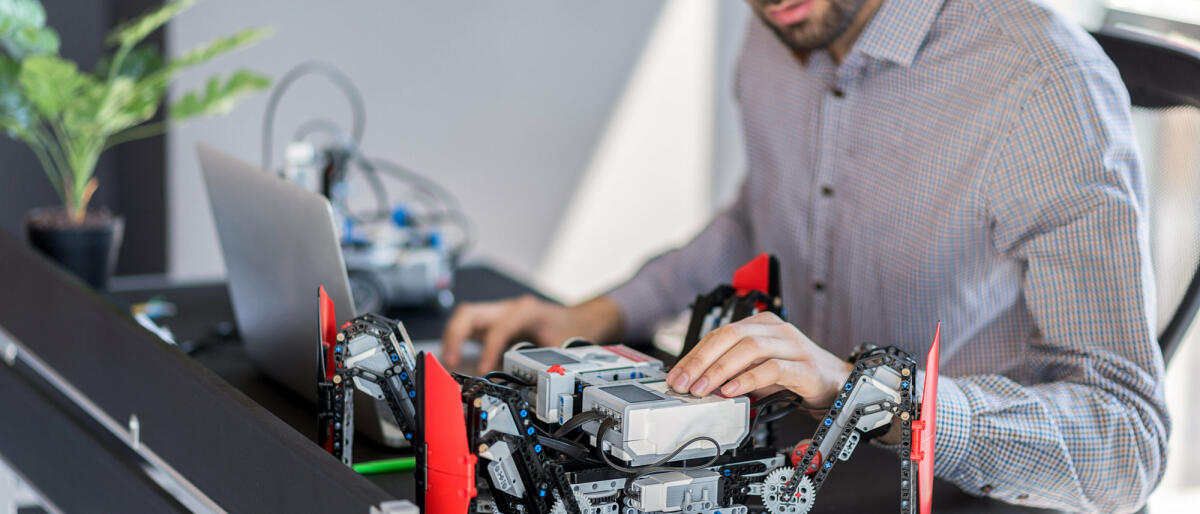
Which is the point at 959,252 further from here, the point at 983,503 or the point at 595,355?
the point at 595,355

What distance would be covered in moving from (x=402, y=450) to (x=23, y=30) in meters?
1.18

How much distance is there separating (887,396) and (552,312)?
76 cm

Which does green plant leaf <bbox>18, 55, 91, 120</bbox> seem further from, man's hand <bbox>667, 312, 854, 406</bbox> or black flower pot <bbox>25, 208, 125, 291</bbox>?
man's hand <bbox>667, 312, 854, 406</bbox>

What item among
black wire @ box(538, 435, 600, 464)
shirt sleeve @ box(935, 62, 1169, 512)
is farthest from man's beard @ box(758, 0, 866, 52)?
black wire @ box(538, 435, 600, 464)

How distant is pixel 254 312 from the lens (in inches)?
54.1

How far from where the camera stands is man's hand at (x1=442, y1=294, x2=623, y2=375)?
1.50 metres

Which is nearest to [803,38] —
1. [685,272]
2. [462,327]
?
[685,272]

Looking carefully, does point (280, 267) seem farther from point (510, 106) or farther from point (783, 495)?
point (510, 106)

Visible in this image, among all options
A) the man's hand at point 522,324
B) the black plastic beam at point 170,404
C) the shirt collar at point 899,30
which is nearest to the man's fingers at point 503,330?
the man's hand at point 522,324

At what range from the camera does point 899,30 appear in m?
1.41

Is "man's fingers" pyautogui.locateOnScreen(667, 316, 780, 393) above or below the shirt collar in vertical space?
below

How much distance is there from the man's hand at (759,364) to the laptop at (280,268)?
0.30m

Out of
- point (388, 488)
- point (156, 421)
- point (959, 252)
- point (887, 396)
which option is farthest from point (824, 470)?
point (156, 421)

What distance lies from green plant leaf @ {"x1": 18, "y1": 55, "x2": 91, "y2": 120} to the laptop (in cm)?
54
